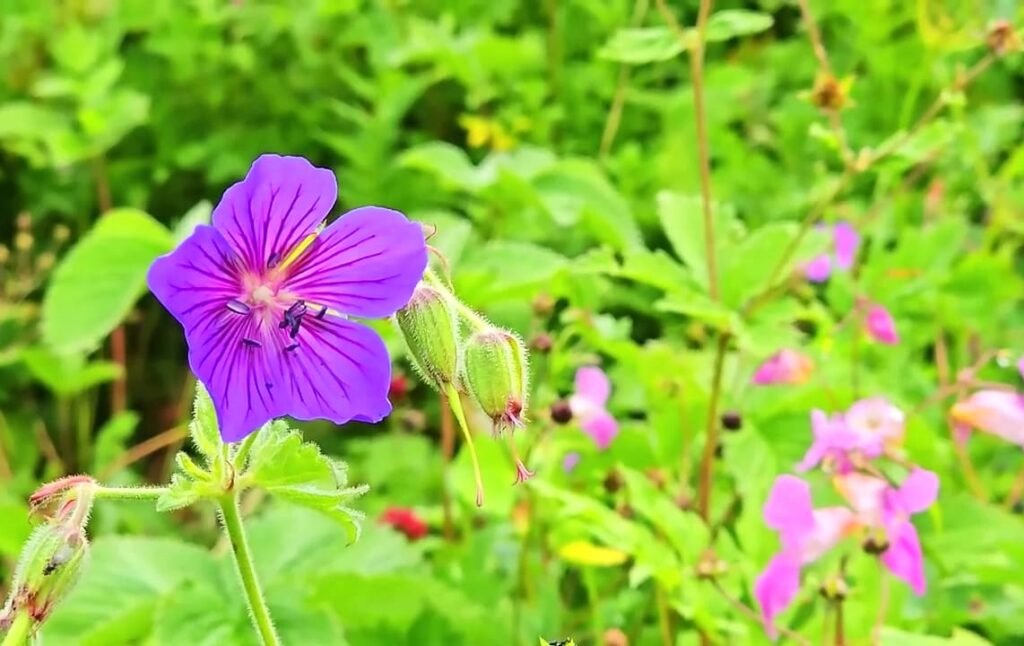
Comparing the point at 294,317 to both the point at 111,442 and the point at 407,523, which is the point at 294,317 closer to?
the point at 407,523

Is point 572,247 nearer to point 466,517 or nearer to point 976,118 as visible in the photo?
point 466,517

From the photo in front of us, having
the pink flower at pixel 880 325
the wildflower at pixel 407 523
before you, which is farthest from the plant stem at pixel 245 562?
the pink flower at pixel 880 325

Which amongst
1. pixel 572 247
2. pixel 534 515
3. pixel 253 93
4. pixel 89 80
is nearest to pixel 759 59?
pixel 572 247

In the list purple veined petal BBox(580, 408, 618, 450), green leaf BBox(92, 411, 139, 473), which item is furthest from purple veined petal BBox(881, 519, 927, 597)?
green leaf BBox(92, 411, 139, 473)

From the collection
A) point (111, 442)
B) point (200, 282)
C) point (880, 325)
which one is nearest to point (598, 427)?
point (880, 325)

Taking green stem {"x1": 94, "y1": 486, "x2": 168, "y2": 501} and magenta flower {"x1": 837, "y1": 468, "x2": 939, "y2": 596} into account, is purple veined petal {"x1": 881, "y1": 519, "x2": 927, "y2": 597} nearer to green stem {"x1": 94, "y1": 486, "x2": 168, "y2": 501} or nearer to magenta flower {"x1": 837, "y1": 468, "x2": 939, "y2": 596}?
magenta flower {"x1": 837, "y1": 468, "x2": 939, "y2": 596}
